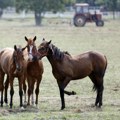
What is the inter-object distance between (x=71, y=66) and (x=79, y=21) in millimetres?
48025

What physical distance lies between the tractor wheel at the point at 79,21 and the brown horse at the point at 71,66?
47.1 meters

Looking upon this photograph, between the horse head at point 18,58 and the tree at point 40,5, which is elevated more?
the horse head at point 18,58

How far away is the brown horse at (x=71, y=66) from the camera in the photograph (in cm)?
1407

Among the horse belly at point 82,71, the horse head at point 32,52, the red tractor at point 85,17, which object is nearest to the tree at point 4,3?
the red tractor at point 85,17

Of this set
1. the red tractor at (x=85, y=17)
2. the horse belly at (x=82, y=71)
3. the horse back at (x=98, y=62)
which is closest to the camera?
the horse belly at (x=82, y=71)

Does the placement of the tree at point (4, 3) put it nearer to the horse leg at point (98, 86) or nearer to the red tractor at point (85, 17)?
the red tractor at point (85, 17)

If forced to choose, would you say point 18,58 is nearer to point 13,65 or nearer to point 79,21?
point 13,65

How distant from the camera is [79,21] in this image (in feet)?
204

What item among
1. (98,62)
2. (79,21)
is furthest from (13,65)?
(79,21)

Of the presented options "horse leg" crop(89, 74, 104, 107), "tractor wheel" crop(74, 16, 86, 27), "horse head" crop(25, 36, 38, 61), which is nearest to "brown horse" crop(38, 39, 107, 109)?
"horse leg" crop(89, 74, 104, 107)

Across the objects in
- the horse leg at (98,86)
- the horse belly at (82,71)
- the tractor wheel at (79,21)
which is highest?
the horse belly at (82,71)

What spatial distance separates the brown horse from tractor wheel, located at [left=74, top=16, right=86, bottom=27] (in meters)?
47.1

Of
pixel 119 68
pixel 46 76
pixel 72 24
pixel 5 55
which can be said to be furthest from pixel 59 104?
pixel 72 24

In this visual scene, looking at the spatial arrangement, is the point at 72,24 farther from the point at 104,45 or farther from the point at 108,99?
the point at 108,99
